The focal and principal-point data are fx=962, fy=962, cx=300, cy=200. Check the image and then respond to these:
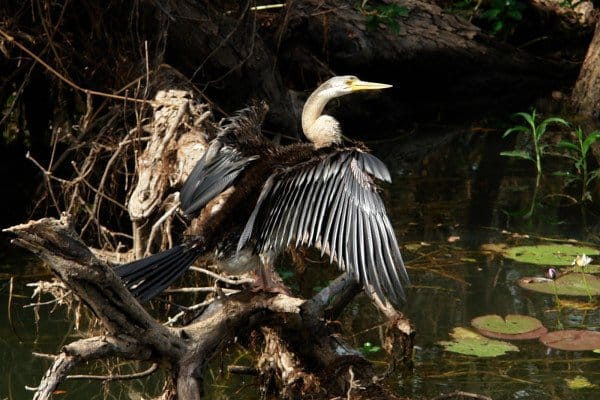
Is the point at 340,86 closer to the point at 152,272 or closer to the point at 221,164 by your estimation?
the point at 221,164

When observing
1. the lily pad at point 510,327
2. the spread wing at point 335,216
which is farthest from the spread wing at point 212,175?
the lily pad at point 510,327

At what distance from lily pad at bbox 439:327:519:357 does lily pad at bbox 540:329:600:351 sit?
0.16 meters

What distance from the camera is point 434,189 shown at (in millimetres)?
6523

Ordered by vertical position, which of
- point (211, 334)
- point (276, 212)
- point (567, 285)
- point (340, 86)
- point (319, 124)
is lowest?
point (567, 285)

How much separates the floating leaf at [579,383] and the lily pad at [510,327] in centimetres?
38

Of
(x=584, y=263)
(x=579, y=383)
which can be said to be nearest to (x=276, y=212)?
(x=579, y=383)

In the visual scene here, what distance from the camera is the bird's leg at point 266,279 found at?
348 cm

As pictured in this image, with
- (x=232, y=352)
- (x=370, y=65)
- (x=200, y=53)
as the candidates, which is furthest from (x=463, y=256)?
(x=370, y=65)

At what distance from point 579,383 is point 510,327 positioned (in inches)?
21.0

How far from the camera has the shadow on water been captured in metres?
3.85

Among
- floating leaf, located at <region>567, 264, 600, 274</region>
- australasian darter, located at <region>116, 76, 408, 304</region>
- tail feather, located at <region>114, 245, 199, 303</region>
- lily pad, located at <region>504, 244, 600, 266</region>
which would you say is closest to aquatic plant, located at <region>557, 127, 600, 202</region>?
lily pad, located at <region>504, 244, 600, 266</region>

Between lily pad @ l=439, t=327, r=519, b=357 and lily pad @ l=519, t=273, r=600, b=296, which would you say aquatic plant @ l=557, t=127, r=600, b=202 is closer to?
lily pad @ l=519, t=273, r=600, b=296

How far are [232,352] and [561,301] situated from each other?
5.20ft

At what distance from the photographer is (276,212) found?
332cm
